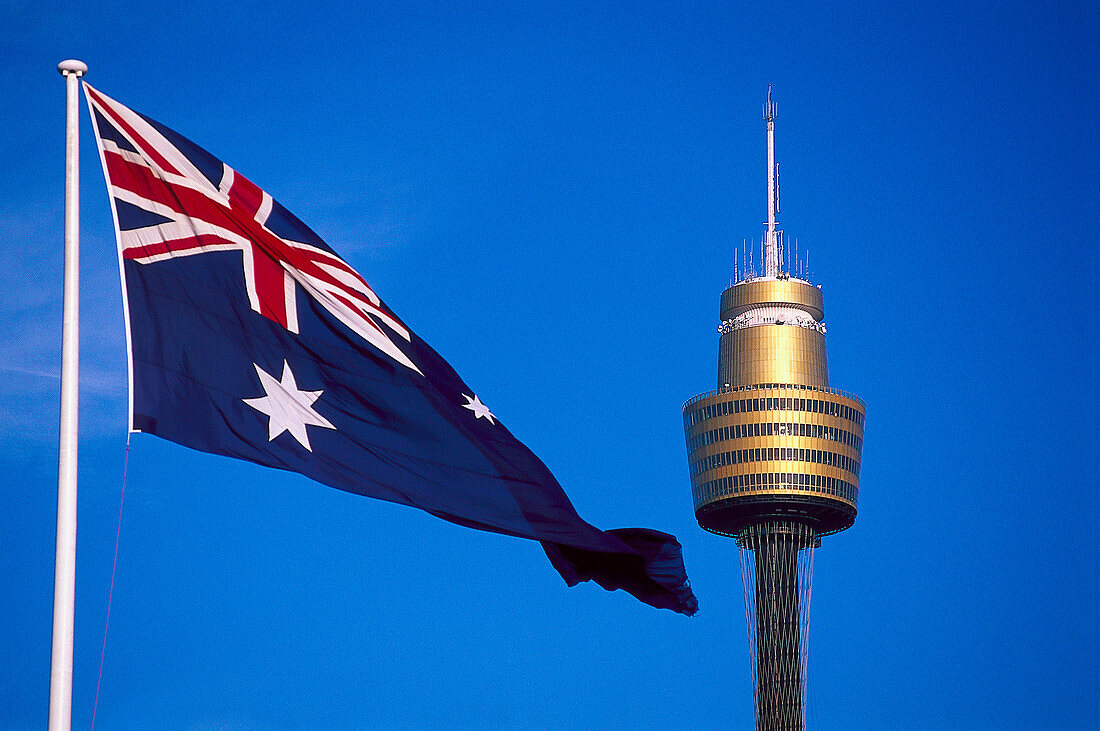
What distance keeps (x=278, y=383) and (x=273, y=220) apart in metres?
2.92

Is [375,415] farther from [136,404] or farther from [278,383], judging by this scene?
[136,404]

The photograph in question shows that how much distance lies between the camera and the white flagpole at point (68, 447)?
22828mm

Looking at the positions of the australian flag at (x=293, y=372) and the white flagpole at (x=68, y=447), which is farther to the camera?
the australian flag at (x=293, y=372)

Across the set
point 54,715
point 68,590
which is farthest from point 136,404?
point 54,715

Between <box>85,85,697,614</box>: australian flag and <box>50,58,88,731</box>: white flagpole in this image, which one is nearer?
<box>50,58,88,731</box>: white flagpole

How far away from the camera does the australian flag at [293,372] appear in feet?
87.1

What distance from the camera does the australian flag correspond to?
26.6m

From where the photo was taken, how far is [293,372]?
29000 millimetres

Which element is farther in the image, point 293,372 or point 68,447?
point 293,372

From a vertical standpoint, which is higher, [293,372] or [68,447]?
[293,372]

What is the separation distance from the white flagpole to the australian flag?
95cm

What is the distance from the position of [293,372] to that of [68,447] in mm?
5804

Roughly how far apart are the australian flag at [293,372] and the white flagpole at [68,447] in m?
0.95

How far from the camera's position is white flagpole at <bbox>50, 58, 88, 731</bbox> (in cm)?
2283
